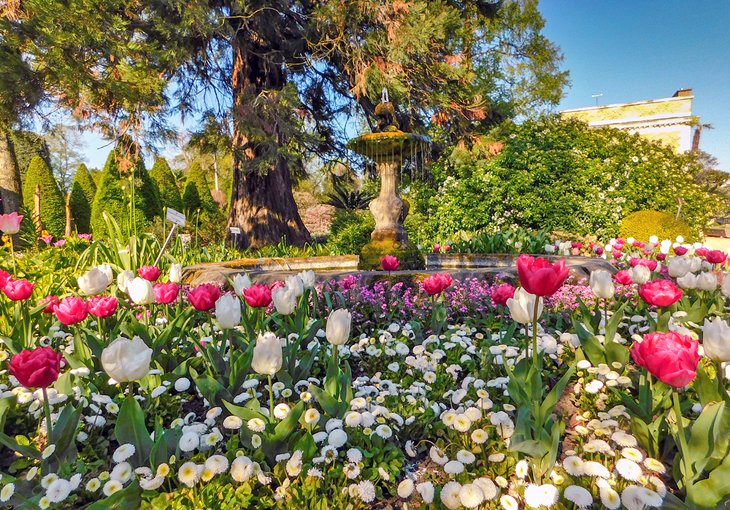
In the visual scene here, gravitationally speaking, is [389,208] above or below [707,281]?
above

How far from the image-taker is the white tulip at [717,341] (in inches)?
54.4

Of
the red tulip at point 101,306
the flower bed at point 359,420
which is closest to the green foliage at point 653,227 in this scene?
the flower bed at point 359,420

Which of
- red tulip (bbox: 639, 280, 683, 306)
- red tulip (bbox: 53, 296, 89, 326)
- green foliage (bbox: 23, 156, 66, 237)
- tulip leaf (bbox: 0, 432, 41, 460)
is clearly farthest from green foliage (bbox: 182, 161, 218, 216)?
red tulip (bbox: 639, 280, 683, 306)

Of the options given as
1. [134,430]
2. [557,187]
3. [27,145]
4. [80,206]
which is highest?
[27,145]

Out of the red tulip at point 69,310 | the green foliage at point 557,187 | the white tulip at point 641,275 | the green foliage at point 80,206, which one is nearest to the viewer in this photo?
the red tulip at point 69,310

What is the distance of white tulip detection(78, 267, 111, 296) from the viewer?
225 centimetres

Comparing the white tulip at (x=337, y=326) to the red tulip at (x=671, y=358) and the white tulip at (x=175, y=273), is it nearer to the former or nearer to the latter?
the red tulip at (x=671, y=358)

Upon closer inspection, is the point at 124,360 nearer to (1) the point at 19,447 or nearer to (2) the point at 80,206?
(1) the point at 19,447

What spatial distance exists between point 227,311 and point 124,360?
55 cm

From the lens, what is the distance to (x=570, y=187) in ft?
35.4

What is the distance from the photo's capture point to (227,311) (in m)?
1.95

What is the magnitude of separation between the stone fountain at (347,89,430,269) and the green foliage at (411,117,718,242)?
4504mm

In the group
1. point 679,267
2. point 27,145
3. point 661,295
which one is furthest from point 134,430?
point 27,145

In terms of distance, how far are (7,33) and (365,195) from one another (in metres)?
9.59
